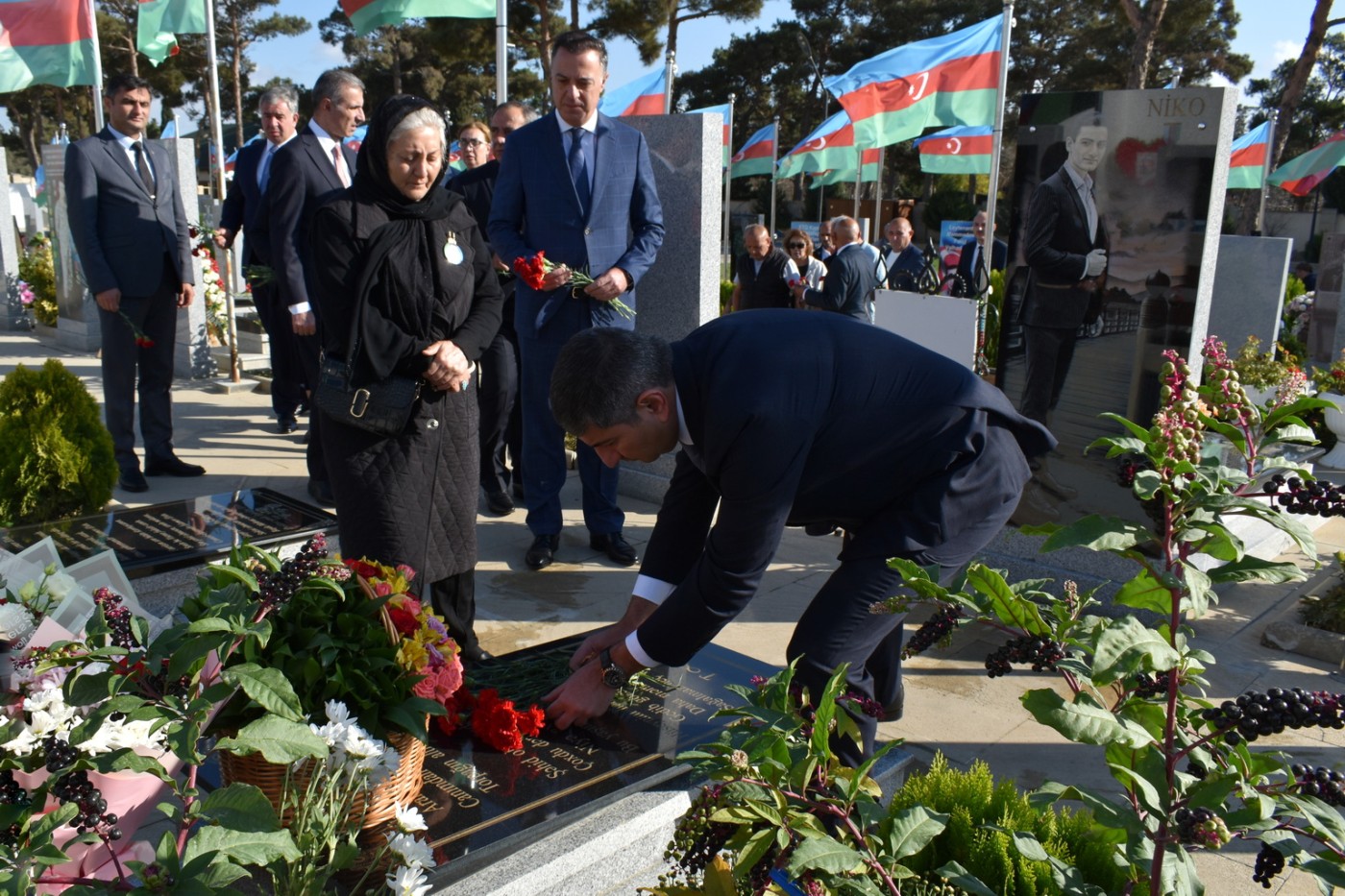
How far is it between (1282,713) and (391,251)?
2.70m

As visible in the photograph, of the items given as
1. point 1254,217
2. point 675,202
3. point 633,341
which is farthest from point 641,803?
point 1254,217

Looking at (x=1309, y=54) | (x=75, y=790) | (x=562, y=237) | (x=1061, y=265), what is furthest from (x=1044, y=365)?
(x=1309, y=54)

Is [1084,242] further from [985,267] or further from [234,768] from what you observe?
[234,768]

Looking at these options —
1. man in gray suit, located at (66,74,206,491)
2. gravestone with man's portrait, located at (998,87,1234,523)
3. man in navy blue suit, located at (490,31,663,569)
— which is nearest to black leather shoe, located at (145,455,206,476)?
man in gray suit, located at (66,74,206,491)

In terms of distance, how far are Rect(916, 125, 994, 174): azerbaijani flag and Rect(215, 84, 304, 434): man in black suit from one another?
39.3 ft

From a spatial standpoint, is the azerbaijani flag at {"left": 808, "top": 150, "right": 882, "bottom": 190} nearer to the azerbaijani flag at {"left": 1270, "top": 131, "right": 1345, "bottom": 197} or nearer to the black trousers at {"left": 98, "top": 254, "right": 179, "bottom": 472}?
the azerbaijani flag at {"left": 1270, "top": 131, "right": 1345, "bottom": 197}

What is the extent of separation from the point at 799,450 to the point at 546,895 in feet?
3.70

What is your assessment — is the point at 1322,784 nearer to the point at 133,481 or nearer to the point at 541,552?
the point at 541,552

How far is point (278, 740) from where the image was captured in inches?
63.7

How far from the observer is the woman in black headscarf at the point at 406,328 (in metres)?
3.17

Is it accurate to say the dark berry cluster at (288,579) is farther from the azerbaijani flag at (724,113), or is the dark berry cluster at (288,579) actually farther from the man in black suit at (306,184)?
the azerbaijani flag at (724,113)

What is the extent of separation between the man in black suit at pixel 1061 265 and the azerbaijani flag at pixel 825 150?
11466 mm

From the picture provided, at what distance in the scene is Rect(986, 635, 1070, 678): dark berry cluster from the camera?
1234 mm

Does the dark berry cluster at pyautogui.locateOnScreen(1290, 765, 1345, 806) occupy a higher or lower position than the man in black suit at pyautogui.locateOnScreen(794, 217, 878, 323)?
lower
